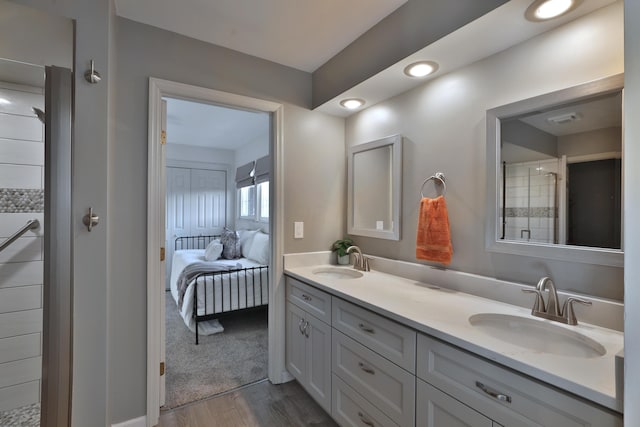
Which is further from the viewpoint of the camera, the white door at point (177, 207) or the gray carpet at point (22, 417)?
the white door at point (177, 207)

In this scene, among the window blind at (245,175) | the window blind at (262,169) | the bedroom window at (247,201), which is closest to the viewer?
the window blind at (262,169)

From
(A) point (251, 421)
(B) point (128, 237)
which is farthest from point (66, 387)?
(A) point (251, 421)

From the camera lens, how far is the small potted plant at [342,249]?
8.11 feet

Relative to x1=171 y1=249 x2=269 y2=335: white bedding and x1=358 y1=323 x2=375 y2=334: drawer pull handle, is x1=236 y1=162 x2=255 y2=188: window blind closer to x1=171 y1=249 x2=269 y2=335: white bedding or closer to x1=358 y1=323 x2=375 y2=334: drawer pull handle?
x1=171 y1=249 x2=269 y2=335: white bedding

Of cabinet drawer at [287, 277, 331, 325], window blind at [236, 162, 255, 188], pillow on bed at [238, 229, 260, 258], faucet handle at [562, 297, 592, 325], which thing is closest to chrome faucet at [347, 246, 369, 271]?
cabinet drawer at [287, 277, 331, 325]

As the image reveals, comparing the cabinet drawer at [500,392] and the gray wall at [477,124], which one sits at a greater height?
the gray wall at [477,124]

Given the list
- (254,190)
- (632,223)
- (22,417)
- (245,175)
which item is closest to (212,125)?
(245,175)

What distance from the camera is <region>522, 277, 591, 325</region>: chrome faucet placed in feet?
3.94

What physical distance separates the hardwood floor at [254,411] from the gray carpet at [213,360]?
0.33ft

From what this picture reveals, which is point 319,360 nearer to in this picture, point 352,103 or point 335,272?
point 335,272

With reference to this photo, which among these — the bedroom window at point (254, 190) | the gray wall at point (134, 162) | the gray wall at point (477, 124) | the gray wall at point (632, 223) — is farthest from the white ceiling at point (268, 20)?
the bedroom window at point (254, 190)

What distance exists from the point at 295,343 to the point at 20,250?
165 cm

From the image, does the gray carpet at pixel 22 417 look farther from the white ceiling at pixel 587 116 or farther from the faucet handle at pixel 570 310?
the white ceiling at pixel 587 116

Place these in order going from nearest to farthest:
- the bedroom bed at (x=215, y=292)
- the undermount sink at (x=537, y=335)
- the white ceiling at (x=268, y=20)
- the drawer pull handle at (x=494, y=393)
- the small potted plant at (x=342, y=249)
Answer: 1. the drawer pull handle at (x=494, y=393)
2. the undermount sink at (x=537, y=335)
3. the white ceiling at (x=268, y=20)
4. the small potted plant at (x=342, y=249)
5. the bedroom bed at (x=215, y=292)
